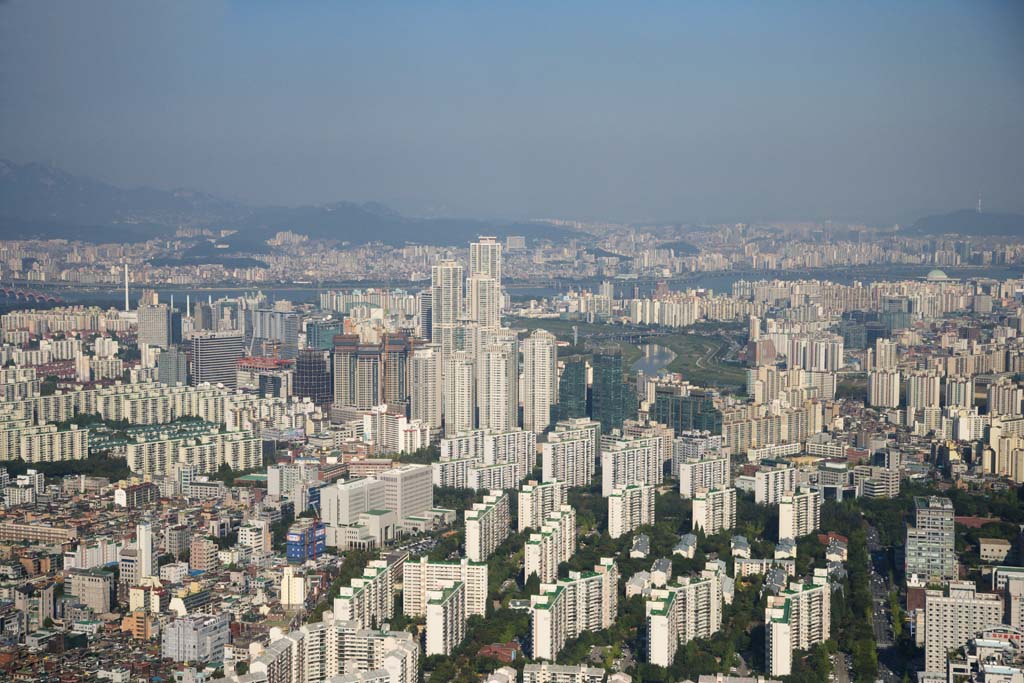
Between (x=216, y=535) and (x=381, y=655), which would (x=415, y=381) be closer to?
(x=216, y=535)

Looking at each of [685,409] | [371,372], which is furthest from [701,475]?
[371,372]

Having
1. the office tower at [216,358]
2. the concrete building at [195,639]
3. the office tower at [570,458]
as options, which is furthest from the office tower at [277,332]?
the concrete building at [195,639]

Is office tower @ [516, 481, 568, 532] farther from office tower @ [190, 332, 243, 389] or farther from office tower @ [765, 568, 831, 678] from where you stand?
office tower @ [190, 332, 243, 389]

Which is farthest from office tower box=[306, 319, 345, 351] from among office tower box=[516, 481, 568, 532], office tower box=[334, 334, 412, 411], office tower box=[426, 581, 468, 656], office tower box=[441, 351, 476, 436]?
office tower box=[426, 581, 468, 656]

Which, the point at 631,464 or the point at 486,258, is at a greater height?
the point at 486,258

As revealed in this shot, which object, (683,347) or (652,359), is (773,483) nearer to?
(652,359)

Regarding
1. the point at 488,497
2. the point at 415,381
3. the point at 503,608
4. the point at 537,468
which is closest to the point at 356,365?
the point at 415,381
